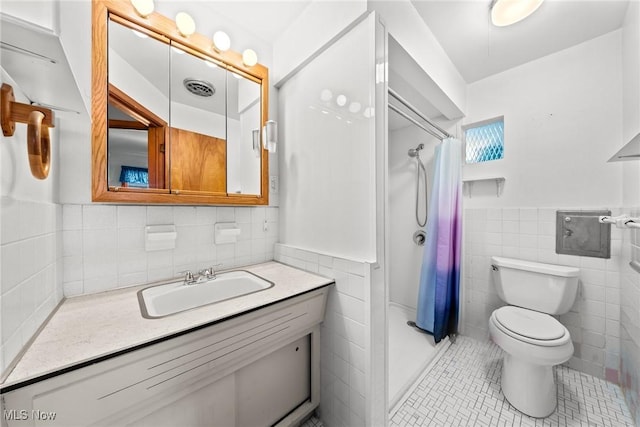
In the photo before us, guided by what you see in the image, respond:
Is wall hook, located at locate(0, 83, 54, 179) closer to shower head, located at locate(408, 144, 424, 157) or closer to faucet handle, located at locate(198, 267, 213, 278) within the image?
faucet handle, located at locate(198, 267, 213, 278)

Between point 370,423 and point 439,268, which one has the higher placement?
point 439,268

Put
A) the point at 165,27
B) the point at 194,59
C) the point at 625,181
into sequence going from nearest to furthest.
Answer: the point at 165,27 < the point at 194,59 < the point at 625,181

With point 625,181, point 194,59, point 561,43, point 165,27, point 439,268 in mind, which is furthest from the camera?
point 439,268

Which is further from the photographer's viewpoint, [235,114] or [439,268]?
[439,268]

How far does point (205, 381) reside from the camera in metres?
0.80

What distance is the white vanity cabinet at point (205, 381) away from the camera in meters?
0.55

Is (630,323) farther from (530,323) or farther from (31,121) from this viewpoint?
(31,121)

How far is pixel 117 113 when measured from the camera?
1027mm

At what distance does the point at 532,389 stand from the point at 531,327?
0.32m

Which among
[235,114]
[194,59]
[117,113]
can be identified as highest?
[194,59]

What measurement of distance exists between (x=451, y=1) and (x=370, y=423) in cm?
222

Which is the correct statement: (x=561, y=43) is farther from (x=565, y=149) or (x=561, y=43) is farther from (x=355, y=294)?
(x=355, y=294)

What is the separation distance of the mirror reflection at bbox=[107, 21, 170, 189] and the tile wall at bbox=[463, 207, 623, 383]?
2.41 metres

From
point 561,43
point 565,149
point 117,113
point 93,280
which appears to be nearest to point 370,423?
point 93,280
